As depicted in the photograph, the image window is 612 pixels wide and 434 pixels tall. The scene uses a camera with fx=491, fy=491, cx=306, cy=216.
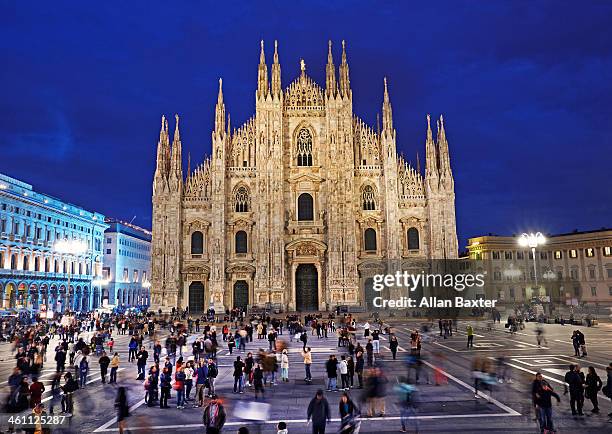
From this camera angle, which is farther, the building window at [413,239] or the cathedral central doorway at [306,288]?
the building window at [413,239]

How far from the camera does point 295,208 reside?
53.2m

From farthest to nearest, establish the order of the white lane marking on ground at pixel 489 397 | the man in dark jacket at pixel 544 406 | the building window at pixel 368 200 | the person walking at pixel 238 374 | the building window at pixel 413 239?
the building window at pixel 368 200 < the building window at pixel 413 239 < the person walking at pixel 238 374 < the white lane marking on ground at pixel 489 397 < the man in dark jacket at pixel 544 406

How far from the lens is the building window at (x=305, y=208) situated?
175ft

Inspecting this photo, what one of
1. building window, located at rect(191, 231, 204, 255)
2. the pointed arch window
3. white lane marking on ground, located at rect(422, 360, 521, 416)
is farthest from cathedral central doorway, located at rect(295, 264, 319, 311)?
white lane marking on ground, located at rect(422, 360, 521, 416)

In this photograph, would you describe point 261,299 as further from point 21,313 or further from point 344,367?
point 344,367

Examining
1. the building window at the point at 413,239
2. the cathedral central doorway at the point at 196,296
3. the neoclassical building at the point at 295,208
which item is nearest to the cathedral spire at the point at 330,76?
the neoclassical building at the point at 295,208

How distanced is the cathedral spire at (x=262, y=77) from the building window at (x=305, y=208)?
1182 centimetres

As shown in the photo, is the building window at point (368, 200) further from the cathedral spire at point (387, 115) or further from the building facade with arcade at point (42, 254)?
the building facade with arcade at point (42, 254)

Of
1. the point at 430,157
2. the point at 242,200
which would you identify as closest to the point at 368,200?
the point at 430,157

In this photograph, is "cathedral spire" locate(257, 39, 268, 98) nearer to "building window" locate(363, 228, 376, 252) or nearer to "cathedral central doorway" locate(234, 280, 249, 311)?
"building window" locate(363, 228, 376, 252)

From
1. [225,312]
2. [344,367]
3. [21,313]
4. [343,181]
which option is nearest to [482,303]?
[343,181]

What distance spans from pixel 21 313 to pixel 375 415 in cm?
5023

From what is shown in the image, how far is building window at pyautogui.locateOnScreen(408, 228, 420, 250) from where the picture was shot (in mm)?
53312

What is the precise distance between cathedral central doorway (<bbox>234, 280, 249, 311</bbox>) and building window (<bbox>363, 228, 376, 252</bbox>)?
13476mm
